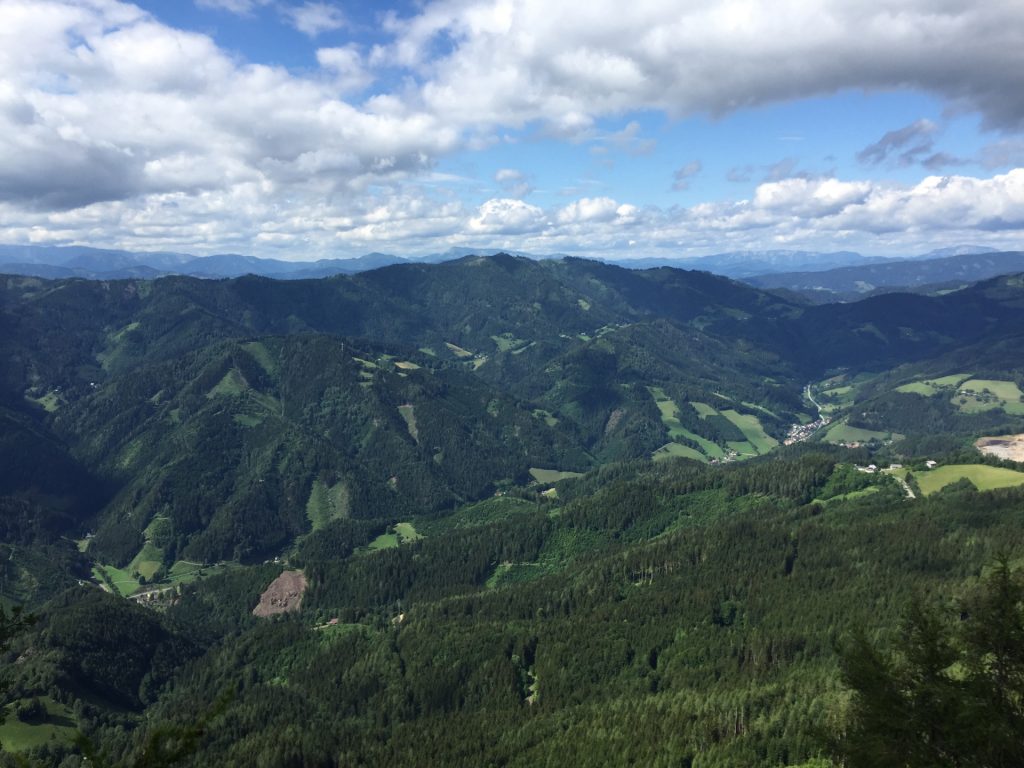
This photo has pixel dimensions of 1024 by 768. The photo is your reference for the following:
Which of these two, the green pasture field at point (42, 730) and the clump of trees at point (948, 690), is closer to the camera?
the clump of trees at point (948, 690)

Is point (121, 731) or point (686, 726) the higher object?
point (686, 726)

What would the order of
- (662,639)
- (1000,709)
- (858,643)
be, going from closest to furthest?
(1000,709), (858,643), (662,639)

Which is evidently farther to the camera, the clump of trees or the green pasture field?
the green pasture field

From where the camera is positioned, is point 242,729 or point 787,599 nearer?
point 242,729

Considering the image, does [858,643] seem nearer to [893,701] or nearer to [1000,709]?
[893,701]

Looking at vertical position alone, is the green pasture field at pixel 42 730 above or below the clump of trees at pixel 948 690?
below

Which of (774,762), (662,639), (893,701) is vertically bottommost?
(662,639)

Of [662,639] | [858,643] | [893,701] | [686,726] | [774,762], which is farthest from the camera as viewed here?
[662,639]

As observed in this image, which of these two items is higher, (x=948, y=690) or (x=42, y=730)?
(x=948, y=690)

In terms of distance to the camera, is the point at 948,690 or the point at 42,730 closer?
the point at 948,690

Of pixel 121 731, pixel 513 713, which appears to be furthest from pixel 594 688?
pixel 121 731

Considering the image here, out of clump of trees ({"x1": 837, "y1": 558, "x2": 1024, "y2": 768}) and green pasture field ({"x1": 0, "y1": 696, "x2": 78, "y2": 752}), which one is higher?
clump of trees ({"x1": 837, "y1": 558, "x2": 1024, "y2": 768})
